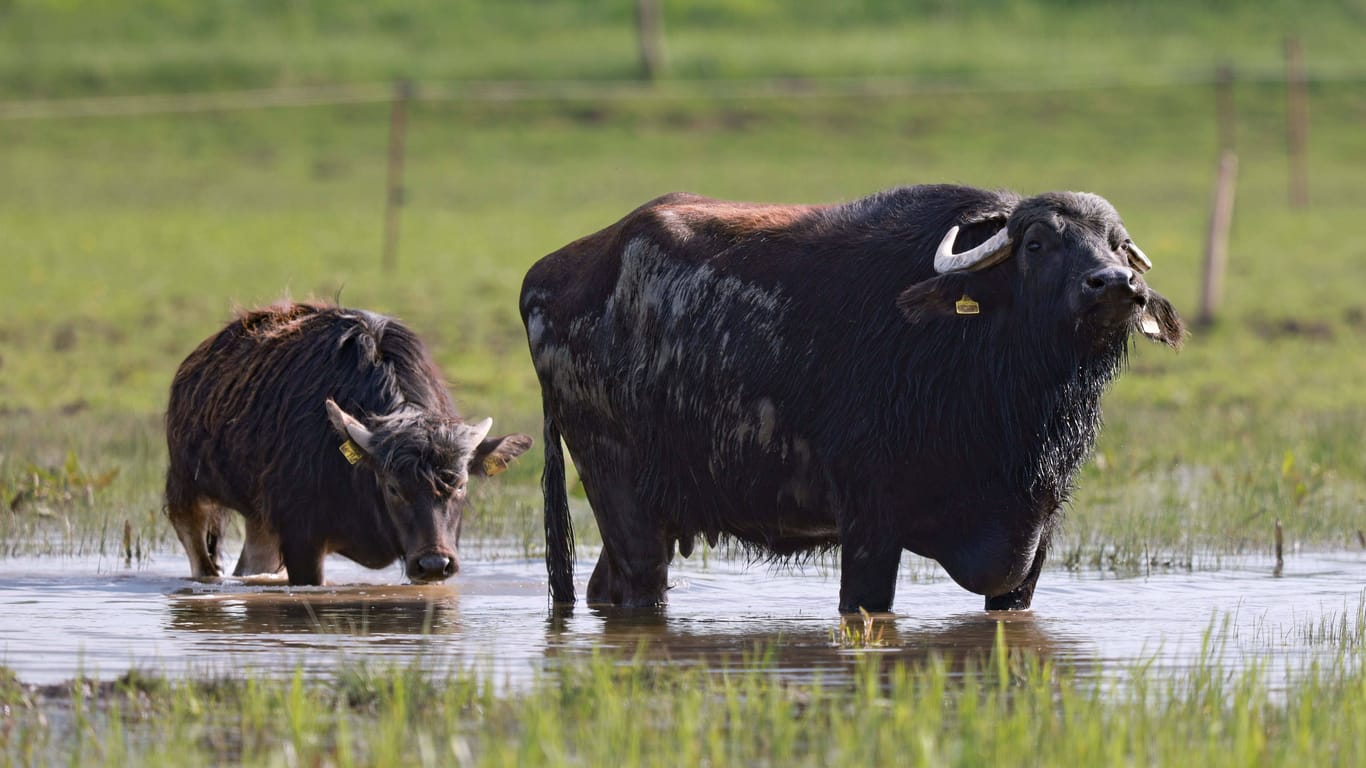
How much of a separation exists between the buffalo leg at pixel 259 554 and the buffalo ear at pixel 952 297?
402 centimetres

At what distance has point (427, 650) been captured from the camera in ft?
24.1

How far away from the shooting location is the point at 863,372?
790 cm

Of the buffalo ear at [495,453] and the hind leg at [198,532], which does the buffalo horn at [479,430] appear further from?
the hind leg at [198,532]

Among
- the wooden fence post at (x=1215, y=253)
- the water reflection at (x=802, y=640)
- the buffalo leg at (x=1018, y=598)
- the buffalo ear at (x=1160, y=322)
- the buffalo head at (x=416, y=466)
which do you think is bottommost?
the water reflection at (x=802, y=640)

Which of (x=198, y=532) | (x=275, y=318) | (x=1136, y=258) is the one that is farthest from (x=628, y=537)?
(x=275, y=318)

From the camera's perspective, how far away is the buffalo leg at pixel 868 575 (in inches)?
310

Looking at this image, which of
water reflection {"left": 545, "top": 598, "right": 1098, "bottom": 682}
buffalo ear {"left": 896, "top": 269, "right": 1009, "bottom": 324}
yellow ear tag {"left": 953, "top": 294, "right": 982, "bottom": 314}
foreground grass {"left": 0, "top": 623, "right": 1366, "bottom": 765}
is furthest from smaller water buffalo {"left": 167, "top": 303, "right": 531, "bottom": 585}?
foreground grass {"left": 0, "top": 623, "right": 1366, "bottom": 765}

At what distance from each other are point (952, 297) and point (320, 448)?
3.47 metres

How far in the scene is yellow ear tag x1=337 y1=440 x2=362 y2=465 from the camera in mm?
9641

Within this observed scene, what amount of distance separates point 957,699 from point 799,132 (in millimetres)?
33442

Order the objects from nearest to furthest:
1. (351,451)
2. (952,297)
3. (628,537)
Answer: (952,297)
(628,537)
(351,451)

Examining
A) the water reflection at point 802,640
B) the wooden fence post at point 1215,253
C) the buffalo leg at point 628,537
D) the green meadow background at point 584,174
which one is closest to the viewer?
the water reflection at point 802,640

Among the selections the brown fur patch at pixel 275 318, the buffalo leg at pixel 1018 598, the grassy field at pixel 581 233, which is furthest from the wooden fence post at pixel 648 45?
the buffalo leg at pixel 1018 598

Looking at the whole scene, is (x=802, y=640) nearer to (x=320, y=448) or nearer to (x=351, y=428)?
(x=351, y=428)
